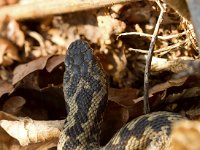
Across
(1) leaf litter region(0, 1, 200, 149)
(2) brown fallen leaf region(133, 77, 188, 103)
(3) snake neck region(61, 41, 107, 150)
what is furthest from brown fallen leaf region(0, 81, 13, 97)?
(2) brown fallen leaf region(133, 77, 188, 103)

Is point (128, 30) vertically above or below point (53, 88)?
above

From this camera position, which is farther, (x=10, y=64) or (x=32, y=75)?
(x=10, y=64)

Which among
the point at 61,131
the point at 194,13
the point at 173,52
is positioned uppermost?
the point at 194,13

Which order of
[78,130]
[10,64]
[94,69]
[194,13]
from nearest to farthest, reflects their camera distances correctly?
1. [194,13]
2. [78,130]
3. [94,69]
4. [10,64]

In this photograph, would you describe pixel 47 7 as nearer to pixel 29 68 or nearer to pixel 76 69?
pixel 29 68

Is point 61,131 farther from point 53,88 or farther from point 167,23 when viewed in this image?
point 167,23

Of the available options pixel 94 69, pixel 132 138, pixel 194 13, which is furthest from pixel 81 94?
pixel 194 13

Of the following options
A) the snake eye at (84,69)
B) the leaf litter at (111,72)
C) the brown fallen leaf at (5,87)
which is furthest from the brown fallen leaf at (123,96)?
the brown fallen leaf at (5,87)

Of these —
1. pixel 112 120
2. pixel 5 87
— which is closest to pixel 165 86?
pixel 112 120

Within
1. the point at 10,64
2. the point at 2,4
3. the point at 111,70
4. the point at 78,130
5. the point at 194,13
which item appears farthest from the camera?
the point at 2,4
